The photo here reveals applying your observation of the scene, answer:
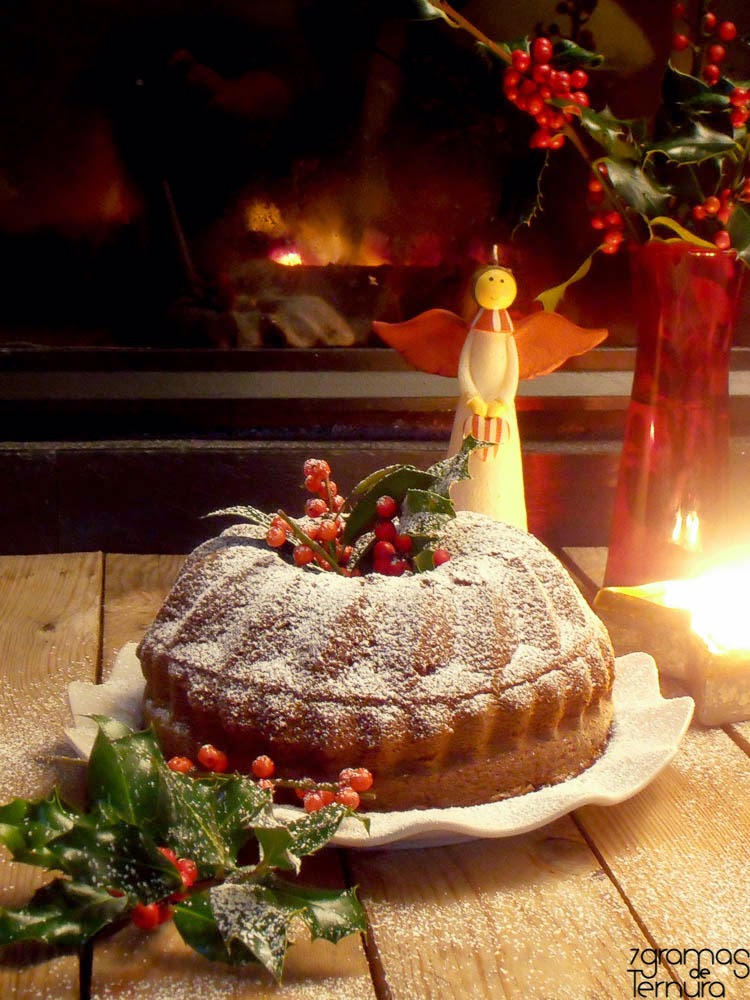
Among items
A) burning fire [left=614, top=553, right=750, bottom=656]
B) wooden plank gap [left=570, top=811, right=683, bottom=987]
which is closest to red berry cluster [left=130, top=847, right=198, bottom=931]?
wooden plank gap [left=570, top=811, right=683, bottom=987]

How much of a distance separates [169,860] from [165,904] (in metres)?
0.04

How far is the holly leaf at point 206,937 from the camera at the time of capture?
Result: 69 cm

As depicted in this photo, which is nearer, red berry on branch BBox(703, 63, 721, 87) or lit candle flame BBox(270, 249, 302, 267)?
red berry on branch BBox(703, 63, 721, 87)

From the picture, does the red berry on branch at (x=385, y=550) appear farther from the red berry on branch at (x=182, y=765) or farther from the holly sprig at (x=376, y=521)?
the red berry on branch at (x=182, y=765)

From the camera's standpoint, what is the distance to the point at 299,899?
71 cm

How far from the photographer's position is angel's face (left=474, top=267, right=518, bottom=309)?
4.32 feet

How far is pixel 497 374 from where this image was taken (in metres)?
1.34

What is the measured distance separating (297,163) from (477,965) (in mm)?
1325

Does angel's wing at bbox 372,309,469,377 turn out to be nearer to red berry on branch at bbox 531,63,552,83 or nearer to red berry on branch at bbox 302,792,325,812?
red berry on branch at bbox 531,63,552,83

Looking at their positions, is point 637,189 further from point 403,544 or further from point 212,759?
point 212,759

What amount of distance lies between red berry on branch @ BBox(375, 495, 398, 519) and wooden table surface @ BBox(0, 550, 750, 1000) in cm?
29

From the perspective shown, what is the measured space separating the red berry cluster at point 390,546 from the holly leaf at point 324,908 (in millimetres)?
314

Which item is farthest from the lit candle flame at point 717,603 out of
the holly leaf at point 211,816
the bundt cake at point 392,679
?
the holly leaf at point 211,816

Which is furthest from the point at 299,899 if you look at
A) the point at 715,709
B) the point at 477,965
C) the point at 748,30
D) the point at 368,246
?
the point at 748,30
